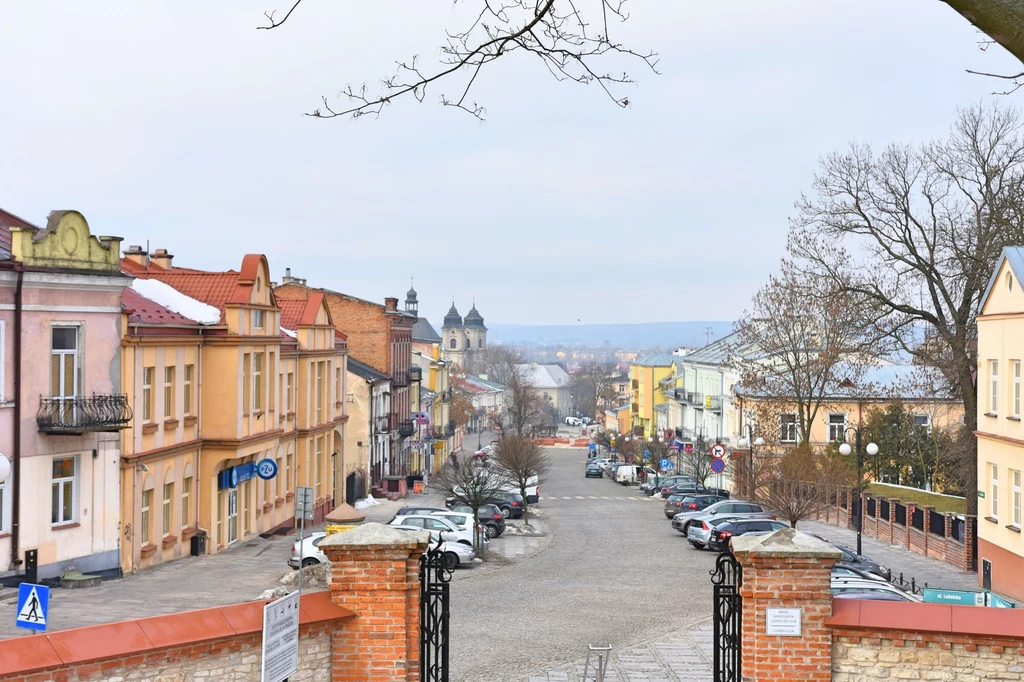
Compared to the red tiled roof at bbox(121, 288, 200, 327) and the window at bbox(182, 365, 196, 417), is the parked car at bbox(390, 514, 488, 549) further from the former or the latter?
the red tiled roof at bbox(121, 288, 200, 327)

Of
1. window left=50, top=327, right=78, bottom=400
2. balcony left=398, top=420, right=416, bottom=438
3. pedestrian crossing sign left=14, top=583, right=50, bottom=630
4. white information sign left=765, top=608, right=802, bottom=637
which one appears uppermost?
window left=50, top=327, right=78, bottom=400

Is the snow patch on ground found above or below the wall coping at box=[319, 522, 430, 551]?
below

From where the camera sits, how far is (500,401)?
7456 inches

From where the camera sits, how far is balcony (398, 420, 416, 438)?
217 ft

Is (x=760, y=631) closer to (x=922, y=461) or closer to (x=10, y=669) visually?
(x=10, y=669)

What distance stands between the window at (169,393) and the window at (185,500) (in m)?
2.13

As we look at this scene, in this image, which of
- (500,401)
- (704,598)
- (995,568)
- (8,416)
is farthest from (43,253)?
(500,401)

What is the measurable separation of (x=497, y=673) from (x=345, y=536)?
28.7 ft

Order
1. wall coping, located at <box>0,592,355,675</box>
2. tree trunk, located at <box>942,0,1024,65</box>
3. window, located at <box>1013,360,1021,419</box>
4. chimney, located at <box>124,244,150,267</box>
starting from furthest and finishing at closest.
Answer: chimney, located at <box>124,244,150,267</box> → window, located at <box>1013,360,1021,419</box> → wall coping, located at <box>0,592,355,675</box> → tree trunk, located at <box>942,0,1024,65</box>

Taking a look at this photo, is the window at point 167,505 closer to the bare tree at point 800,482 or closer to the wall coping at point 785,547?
the bare tree at point 800,482

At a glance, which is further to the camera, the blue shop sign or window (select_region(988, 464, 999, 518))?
the blue shop sign

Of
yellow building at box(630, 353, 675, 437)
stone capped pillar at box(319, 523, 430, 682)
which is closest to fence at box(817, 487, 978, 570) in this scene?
stone capped pillar at box(319, 523, 430, 682)

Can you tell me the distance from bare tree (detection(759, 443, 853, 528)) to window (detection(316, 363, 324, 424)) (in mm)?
16922

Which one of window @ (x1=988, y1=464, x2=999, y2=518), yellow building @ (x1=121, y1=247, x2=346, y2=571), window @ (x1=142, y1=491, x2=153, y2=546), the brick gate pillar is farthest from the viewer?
window @ (x1=988, y1=464, x2=999, y2=518)
